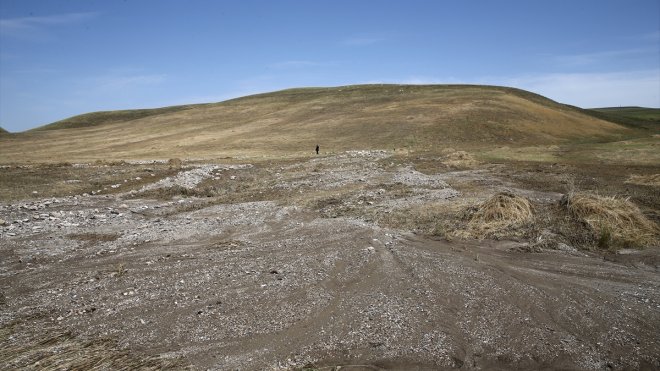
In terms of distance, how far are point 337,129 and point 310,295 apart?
169 ft

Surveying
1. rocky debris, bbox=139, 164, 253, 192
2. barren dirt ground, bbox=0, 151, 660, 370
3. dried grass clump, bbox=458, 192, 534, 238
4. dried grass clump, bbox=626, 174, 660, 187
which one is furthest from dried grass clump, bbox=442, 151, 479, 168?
rocky debris, bbox=139, 164, 253, 192

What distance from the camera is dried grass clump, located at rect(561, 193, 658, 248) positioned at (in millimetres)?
12953

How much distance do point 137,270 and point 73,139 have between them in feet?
234

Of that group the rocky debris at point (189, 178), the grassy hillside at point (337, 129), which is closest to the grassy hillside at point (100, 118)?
the grassy hillside at point (337, 129)

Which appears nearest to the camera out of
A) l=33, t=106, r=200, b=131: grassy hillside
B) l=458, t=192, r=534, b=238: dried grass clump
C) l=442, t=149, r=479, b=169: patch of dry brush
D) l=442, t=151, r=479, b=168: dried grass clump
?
l=458, t=192, r=534, b=238: dried grass clump

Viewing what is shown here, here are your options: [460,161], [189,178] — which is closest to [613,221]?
[460,161]

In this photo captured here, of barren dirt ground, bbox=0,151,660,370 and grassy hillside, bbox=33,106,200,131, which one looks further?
→ grassy hillside, bbox=33,106,200,131

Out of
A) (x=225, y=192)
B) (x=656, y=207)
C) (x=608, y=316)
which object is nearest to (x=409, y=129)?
(x=225, y=192)

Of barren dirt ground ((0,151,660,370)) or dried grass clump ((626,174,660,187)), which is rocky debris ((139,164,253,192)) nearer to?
barren dirt ground ((0,151,660,370))

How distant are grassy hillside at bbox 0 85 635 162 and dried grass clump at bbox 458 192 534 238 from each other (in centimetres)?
3008

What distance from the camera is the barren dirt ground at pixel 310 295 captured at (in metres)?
7.66

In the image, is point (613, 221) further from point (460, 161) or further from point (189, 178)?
point (189, 178)

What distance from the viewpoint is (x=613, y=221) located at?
13.9 m

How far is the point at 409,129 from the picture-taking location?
55906mm
